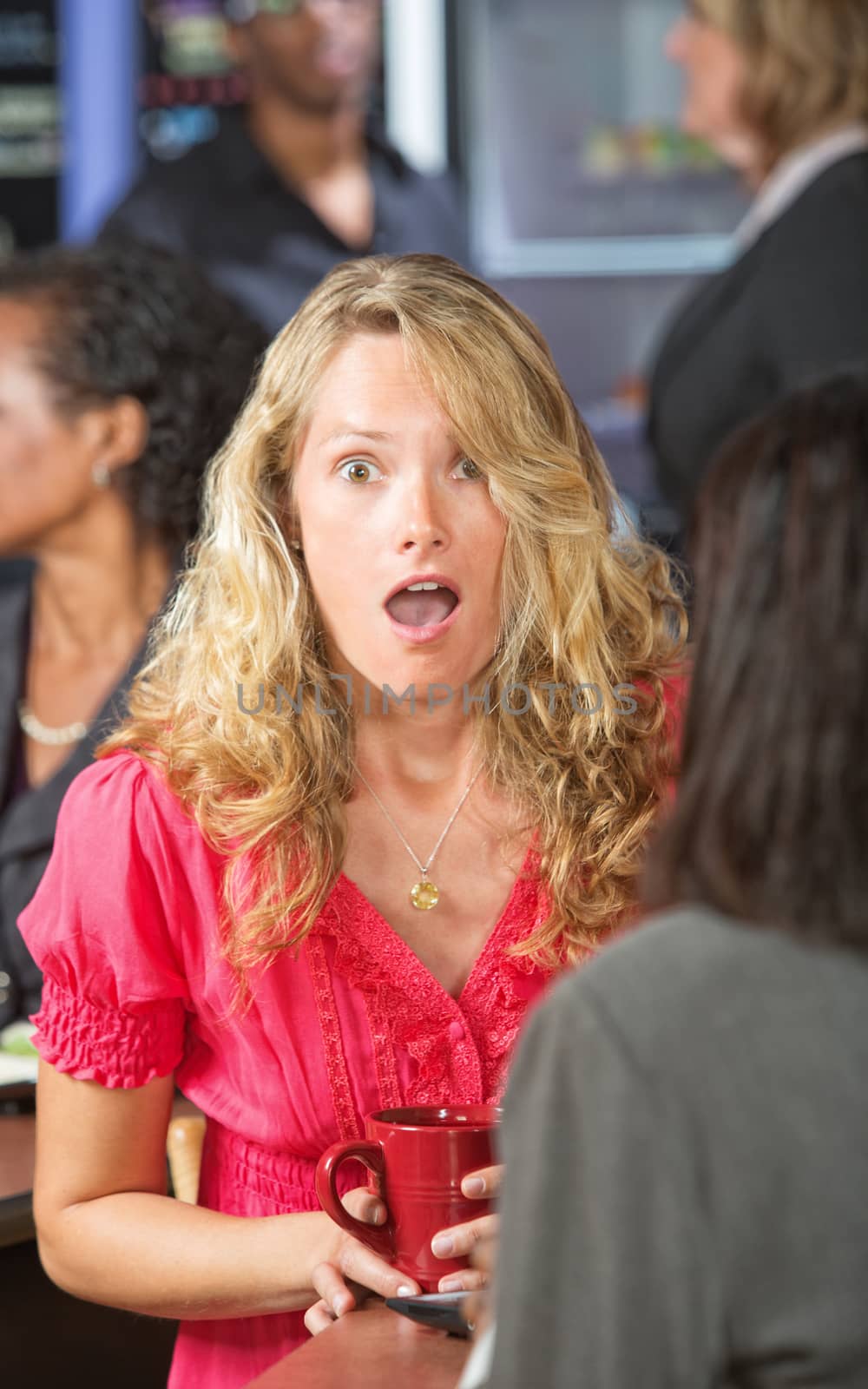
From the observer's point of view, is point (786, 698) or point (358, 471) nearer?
point (786, 698)

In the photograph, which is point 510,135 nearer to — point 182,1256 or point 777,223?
point 777,223

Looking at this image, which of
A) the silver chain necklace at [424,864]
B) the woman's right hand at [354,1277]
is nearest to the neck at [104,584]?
the silver chain necklace at [424,864]

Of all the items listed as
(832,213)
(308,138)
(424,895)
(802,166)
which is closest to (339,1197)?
(424,895)

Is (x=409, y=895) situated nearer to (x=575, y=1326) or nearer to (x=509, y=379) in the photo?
(x=509, y=379)

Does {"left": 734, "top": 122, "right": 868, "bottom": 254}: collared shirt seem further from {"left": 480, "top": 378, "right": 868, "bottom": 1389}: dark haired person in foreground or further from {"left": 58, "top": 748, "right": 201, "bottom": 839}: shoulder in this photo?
{"left": 480, "top": 378, "right": 868, "bottom": 1389}: dark haired person in foreground

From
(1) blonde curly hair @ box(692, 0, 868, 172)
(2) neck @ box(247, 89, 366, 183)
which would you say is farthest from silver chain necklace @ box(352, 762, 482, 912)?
(2) neck @ box(247, 89, 366, 183)

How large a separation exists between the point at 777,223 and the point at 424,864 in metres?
1.27

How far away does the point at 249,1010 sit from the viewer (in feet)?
4.13

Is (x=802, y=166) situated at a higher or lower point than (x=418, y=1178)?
higher

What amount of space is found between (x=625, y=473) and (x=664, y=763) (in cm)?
244

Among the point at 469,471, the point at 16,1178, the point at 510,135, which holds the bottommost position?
the point at 16,1178

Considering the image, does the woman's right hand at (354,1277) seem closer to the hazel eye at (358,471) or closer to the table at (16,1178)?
the table at (16,1178)

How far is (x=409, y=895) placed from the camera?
4.36 ft

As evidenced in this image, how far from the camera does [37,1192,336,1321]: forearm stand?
1152mm
